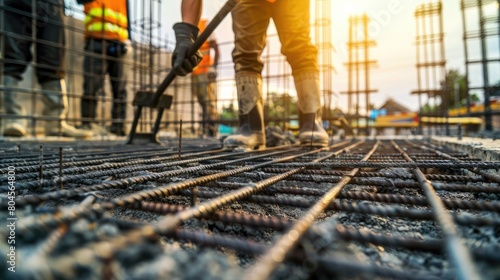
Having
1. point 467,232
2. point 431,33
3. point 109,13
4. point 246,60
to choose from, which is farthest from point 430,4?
point 467,232

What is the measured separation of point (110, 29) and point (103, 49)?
1.67ft

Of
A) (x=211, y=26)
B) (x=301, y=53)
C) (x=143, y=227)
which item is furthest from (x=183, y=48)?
(x=143, y=227)

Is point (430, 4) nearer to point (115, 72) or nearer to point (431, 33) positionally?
point (431, 33)

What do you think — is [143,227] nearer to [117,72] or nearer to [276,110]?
[117,72]

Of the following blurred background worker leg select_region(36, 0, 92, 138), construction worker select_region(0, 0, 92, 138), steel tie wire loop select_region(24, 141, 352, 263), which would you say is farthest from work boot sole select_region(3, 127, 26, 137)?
steel tie wire loop select_region(24, 141, 352, 263)

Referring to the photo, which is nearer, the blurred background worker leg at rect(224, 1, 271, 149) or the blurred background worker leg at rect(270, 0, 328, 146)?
the blurred background worker leg at rect(224, 1, 271, 149)

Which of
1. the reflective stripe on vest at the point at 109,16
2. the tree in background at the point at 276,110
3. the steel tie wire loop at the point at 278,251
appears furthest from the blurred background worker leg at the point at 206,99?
the steel tie wire loop at the point at 278,251

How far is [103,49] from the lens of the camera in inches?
197

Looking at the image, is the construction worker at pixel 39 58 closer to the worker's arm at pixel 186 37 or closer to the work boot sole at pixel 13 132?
the work boot sole at pixel 13 132

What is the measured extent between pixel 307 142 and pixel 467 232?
5.23ft

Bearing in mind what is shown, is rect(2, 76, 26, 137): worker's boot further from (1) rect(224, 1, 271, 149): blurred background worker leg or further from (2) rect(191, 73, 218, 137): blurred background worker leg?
(2) rect(191, 73, 218, 137): blurred background worker leg

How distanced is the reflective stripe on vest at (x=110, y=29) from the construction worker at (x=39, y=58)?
948mm

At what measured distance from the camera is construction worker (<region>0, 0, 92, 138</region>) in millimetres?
3615

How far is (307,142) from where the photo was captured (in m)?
2.19
